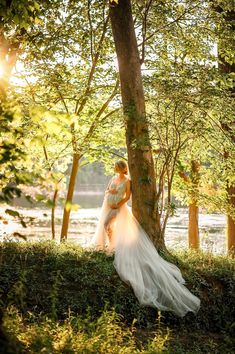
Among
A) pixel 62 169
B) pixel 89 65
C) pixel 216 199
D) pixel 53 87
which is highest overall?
pixel 89 65

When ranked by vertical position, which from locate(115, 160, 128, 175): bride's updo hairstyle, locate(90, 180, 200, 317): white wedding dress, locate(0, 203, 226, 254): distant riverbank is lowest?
locate(0, 203, 226, 254): distant riverbank

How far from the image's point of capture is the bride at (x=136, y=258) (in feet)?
26.1

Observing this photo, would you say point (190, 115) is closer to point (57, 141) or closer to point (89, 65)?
point (89, 65)

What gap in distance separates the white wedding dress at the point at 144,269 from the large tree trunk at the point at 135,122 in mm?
329

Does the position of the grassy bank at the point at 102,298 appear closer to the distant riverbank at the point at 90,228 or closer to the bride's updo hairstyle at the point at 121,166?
the bride's updo hairstyle at the point at 121,166

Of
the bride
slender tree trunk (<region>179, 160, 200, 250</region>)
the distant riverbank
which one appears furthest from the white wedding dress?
the distant riverbank

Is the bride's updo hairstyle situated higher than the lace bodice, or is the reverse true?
the bride's updo hairstyle

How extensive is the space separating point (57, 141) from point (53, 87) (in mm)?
3129

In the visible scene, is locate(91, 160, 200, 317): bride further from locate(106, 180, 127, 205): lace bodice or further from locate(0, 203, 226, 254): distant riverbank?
locate(0, 203, 226, 254): distant riverbank

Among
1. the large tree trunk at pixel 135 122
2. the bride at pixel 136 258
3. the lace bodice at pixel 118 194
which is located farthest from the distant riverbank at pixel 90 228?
the large tree trunk at pixel 135 122

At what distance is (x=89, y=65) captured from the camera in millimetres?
13664

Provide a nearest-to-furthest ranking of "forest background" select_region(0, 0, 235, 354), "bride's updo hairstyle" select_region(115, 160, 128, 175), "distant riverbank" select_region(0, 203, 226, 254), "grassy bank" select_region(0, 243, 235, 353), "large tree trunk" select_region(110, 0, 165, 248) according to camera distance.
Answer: "forest background" select_region(0, 0, 235, 354) → "grassy bank" select_region(0, 243, 235, 353) → "large tree trunk" select_region(110, 0, 165, 248) → "bride's updo hairstyle" select_region(115, 160, 128, 175) → "distant riverbank" select_region(0, 203, 226, 254)

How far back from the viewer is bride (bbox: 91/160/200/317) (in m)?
7.95

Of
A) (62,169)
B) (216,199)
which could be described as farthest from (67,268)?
(62,169)
